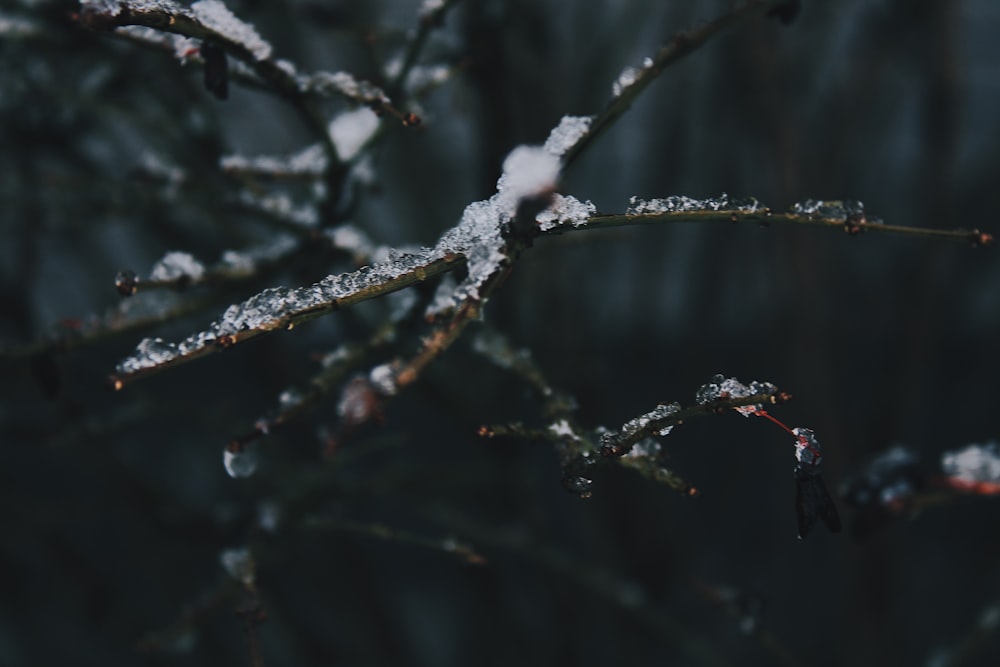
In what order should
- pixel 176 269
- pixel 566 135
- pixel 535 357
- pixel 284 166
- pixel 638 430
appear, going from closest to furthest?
1. pixel 638 430
2. pixel 566 135
3. pixel 176 269
4. pixel 284 166
5. pixel 535 357

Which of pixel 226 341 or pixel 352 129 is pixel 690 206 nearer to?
pixel 226 341

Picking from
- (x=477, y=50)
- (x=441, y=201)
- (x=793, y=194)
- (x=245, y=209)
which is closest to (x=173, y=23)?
(x=245, y=209)

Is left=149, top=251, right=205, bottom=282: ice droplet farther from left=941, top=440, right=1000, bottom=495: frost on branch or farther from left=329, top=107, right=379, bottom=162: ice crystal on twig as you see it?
left=941, top=440, right=1000, bottom=495: frost on branch

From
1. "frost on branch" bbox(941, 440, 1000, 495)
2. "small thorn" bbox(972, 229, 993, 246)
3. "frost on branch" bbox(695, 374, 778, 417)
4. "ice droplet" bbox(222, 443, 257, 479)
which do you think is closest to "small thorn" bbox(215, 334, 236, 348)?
"ice droplet" bbox(222, 443, 257, 479)

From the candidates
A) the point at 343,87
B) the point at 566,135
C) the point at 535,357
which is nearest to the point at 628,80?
the point at 566,135

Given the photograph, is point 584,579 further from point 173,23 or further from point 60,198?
point 60,198

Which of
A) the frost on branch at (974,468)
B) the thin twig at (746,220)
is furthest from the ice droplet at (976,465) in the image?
the thin twig at (746,220)
